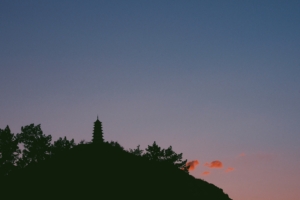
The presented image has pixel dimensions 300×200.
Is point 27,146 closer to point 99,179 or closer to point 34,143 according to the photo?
point 34,143

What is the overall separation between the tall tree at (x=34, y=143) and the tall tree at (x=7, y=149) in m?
1.13

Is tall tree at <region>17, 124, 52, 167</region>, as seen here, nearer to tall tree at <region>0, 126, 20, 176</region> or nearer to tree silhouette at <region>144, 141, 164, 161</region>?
tall tree at <region>0, 126, 20, 176</region>

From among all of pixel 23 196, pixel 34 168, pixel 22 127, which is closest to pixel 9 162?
pixel 22 127

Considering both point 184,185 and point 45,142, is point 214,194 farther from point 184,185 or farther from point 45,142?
point 45,142

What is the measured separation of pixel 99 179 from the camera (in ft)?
65.2

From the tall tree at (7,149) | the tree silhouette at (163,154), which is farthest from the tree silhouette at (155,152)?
the tall tree at (7,149)

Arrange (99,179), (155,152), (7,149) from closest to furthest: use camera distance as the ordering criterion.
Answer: (99,179) < (7,149) < (155,152)

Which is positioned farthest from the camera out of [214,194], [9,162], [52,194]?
[9,162]

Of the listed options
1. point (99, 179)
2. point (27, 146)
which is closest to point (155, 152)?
point (27, 146)

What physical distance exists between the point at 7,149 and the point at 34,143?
3.97m

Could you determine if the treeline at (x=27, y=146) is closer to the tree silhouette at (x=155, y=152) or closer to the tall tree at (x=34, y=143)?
the tall tree at (x=34, y=143)

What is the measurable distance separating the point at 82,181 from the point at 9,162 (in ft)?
93.9

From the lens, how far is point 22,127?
4734cm

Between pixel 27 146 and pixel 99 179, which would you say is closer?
pixel 99 179
